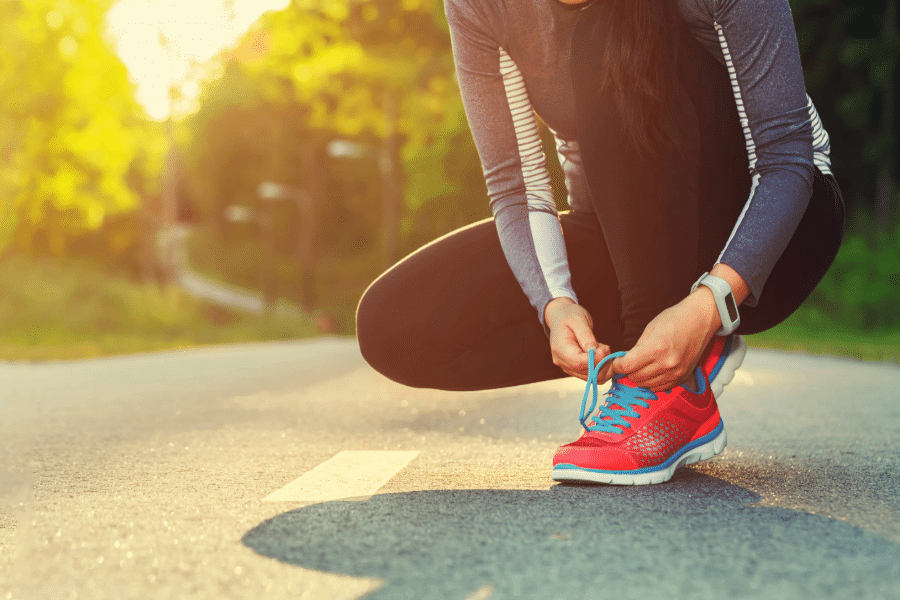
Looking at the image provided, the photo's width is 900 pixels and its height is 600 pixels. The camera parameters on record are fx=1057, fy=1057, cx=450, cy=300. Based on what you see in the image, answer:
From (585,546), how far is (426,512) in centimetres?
40

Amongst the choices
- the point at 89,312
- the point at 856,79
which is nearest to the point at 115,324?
the point at 89,312

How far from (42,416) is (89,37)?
1822cm

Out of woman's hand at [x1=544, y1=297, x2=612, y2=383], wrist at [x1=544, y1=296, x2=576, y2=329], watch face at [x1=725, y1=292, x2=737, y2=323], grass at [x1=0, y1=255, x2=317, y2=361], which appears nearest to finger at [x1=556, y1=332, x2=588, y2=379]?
woman's hand at [x1=544, y1=297, x2=612, y2=383]

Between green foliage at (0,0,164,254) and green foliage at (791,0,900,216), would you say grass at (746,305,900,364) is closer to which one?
green foliage at (791,0,900,216)

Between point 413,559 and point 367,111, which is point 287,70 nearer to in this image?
point 367,111

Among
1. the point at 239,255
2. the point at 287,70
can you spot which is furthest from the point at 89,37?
the point at 239,255

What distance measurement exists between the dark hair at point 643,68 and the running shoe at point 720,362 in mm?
494

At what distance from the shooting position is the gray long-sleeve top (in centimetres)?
235

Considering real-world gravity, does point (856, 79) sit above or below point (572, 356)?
above

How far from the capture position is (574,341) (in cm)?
235

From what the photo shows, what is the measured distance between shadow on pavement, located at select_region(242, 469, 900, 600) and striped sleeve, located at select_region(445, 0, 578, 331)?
2.56ft

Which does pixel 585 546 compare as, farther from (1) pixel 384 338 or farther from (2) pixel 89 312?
(2) pixel 89 312

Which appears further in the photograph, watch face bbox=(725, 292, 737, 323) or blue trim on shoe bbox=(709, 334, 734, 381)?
blue trim on shoe bbox=(709, 334, 734, 381)

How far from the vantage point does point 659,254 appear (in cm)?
239
